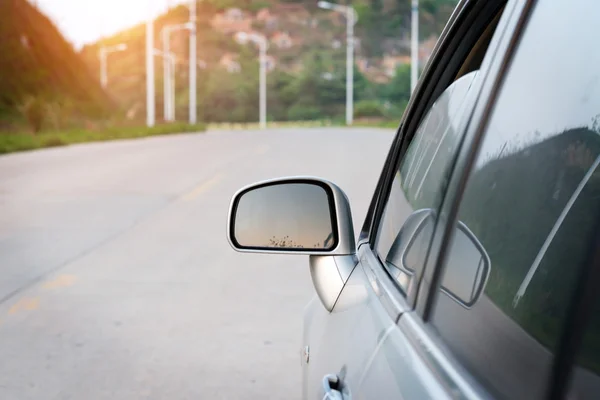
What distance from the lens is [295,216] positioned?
2.66m

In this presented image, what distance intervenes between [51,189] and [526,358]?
53.0ft

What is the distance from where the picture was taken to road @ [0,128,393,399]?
202 inches

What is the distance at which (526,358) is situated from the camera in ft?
3.89

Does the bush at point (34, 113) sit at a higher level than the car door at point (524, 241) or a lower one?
lower

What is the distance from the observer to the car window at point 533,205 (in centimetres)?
115

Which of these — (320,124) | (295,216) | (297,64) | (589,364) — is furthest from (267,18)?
(589,364)

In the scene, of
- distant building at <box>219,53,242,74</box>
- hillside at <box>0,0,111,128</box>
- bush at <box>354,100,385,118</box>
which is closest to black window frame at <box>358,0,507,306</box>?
hillside at <box>0,0,111,128</box>

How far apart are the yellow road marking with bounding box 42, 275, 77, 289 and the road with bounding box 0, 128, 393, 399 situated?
1 cm

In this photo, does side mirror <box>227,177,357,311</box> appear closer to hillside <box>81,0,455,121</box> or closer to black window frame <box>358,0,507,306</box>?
black window frame <box>358,0,507,306</box>

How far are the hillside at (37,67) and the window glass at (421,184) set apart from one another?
5265 cm

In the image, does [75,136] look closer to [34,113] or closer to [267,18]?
[34,113]

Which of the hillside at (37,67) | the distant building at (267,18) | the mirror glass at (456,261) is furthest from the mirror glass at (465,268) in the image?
the distant building at (267,18)

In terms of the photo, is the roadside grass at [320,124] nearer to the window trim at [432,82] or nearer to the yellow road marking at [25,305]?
the yellow road marking at [25,305]

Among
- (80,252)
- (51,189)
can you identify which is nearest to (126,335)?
(80,252)
